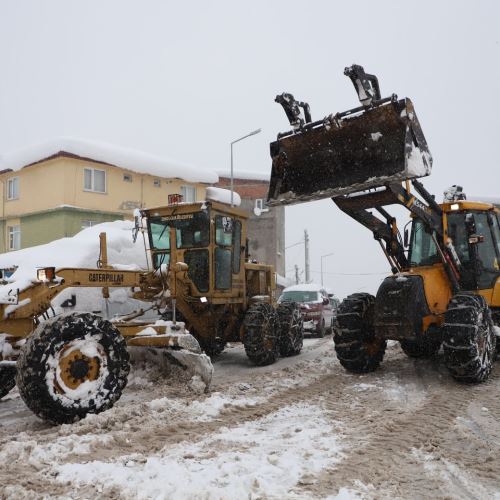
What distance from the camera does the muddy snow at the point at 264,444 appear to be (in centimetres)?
329

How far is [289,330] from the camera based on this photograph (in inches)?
409

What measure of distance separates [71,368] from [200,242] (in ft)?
14.2

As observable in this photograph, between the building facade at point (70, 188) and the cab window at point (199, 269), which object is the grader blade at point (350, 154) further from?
the building facade at point (70, 188)

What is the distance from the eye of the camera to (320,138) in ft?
23.5

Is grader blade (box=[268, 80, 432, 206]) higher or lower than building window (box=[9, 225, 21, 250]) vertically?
lower

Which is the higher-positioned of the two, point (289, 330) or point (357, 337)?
point (357, 337)

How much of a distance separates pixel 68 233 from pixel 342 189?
Result: 21283 mm

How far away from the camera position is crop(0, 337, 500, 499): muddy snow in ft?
10.8

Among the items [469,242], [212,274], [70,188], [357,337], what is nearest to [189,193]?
[70,188]

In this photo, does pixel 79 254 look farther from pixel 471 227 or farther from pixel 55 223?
pixel 55 223

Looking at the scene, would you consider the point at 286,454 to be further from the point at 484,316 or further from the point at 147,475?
the point at 484,316

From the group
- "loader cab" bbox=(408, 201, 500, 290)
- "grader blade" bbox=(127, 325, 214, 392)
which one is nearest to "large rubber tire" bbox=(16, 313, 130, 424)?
"grader blade" bbox=(127, 325, 214, 392)

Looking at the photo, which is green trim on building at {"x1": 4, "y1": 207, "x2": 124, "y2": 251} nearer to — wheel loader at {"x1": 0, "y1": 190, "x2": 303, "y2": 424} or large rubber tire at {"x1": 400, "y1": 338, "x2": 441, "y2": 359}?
wheel loader at {"x1": 0, "y1": 190, "x2": 303, "y2": 424}

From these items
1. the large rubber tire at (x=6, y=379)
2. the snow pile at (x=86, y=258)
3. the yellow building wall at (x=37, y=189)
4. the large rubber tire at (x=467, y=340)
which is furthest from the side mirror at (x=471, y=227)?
the yellow building wall at (x=37, y=189)
